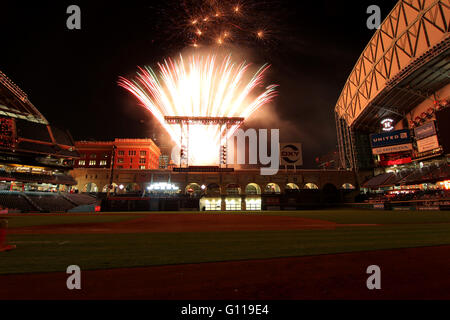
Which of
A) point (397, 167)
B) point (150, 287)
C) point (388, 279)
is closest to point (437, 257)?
point (388, 279)

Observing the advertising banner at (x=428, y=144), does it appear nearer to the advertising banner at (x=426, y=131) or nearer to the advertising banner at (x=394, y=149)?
the advertising banner at (x=426, y=131)

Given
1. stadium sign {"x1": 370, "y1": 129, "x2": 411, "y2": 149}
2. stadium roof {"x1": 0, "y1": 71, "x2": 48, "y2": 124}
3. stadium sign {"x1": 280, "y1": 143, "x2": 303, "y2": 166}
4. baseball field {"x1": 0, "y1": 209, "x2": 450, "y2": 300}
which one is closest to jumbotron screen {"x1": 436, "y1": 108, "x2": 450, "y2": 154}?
stadium sign {"x1": 370, "y1": 129, "x2": 411, "y2": 149}

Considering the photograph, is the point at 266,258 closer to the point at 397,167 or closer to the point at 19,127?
the point at 19,127

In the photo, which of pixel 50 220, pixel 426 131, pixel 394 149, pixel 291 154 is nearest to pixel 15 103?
pixel 50 220

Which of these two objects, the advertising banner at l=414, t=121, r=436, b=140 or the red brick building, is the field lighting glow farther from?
the advertising banner at l=414, t=121, r=436, b=140

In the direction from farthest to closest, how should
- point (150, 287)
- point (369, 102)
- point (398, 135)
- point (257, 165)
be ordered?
point (257, 165)
point (369, 102)
point (398, 135)
point (150, 287)

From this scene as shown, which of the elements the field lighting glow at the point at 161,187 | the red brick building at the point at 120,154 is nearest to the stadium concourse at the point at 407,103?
the field lighting glow at the point at 161,187

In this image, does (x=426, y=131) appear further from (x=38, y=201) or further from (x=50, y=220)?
(x=38, y=201)

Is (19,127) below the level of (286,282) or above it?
above
